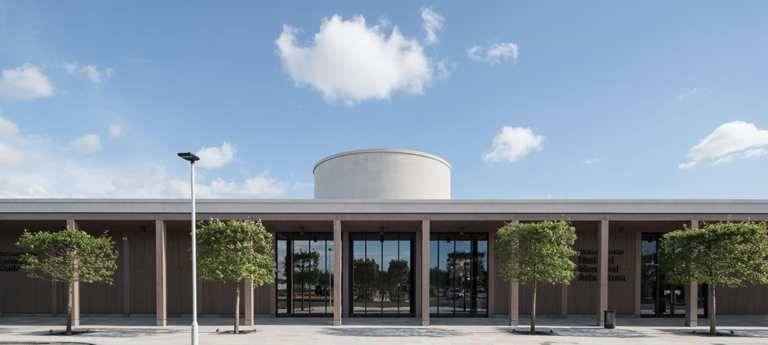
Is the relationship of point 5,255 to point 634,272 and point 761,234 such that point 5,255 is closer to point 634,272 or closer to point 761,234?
point 634,272

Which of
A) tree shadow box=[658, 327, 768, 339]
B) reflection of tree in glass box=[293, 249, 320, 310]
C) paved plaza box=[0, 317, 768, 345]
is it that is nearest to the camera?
paved plaza box=[0, 317, 768, 345]

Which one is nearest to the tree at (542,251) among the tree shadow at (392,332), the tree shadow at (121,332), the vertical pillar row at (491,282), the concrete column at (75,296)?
the tree shadow at (392,332)

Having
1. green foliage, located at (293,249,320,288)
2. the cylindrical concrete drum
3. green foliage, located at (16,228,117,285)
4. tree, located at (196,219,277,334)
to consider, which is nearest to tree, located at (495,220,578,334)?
the cylindrical concrete drum

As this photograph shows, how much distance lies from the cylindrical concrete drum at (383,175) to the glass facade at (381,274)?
3.58m

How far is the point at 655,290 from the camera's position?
76.9ft

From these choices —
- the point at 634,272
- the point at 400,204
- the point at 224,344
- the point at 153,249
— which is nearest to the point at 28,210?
the point at 153,249

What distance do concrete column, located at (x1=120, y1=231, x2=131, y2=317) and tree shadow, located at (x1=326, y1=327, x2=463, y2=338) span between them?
12.1m

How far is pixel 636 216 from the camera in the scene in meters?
19.2

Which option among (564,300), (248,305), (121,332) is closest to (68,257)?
(121,332)

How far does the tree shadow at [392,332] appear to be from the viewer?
17391 mm

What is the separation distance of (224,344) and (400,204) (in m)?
8.94

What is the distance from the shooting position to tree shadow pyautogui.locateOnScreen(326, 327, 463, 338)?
17391mm

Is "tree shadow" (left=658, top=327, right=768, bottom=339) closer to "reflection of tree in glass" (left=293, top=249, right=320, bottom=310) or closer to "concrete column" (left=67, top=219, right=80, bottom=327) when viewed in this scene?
"reflection of tree in glass" (left=293, top=249, right=320, bottom=310)

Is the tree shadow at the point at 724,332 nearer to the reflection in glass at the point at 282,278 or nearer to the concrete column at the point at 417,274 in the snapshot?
the concrete column at the point at 417,274
